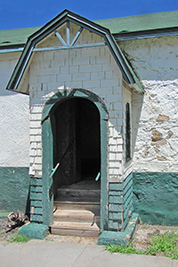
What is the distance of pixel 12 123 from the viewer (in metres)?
7.08

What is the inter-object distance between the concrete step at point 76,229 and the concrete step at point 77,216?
0.09 metres

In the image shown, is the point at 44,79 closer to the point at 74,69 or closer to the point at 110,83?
the point at 74,69

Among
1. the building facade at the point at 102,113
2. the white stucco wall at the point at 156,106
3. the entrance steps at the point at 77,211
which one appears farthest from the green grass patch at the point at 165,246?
the white stucco wall at the point at 156,106

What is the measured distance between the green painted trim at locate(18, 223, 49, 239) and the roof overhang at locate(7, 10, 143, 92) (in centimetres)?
272

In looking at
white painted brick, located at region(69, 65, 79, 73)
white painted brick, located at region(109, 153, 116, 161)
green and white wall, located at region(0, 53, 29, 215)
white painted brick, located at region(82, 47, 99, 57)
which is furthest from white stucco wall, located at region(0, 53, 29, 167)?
white painted brick, located at region(109, 153, 116, 161)

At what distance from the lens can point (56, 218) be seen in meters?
5.93

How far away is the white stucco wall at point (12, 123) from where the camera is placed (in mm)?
7020

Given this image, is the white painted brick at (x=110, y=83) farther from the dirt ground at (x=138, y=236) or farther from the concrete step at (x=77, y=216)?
the dirt ground at (x=138, y=236)

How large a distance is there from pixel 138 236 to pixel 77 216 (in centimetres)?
127

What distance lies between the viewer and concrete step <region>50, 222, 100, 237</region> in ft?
18.0

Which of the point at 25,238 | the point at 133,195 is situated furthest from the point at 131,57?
the point at 25,238

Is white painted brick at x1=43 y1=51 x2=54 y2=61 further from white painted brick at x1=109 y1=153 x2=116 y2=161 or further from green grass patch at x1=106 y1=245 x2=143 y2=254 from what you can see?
green grass patch at x1=106 y1=245 x2=143 y2=254

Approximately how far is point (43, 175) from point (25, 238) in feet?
3.97

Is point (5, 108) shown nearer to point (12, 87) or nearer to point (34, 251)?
point (12, 87)
